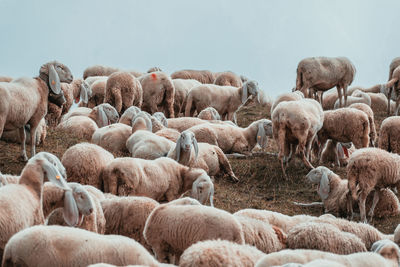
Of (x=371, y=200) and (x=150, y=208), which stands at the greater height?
(x=150, y=208)

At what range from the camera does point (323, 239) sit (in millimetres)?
8594

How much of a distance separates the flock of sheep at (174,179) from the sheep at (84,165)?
0.07ft

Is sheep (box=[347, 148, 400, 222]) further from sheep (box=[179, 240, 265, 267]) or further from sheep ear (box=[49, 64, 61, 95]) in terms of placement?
sheep (box=[179, 240, 265, 267])

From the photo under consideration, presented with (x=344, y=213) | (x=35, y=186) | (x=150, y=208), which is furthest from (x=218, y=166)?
(x=35, y=186)

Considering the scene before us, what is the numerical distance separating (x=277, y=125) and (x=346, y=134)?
6.32 feet

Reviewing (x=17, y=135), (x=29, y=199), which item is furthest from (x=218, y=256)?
(x=17, y=135)

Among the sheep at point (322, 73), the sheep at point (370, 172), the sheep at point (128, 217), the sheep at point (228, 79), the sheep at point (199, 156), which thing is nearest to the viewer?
the sheep at point (128, 217)

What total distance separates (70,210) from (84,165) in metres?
2.95

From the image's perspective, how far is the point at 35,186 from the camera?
7812 millimetres

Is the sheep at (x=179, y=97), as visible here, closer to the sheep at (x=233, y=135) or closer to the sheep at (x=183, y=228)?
the sheep at (x=233, y=135)

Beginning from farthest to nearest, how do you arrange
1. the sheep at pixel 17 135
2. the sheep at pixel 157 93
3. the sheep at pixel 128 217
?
the sheep at pixel 157 93
the sheep at pixel 17 135
the sheep at pixel 128 217

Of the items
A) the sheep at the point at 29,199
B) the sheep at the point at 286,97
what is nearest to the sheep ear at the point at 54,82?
the sheep at the point at 29,199

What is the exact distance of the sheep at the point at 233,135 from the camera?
16.2 metres

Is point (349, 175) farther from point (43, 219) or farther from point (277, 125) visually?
point (43, 219)
